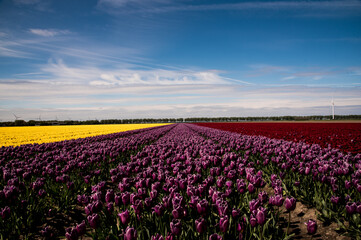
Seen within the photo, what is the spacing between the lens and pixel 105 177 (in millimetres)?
7492

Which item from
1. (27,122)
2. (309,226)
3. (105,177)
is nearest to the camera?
(309,226)

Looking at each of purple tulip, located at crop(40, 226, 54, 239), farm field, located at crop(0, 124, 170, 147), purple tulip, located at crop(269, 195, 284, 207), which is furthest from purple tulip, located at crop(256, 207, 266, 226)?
farm field, located at crop(0, 124, 170, 147)

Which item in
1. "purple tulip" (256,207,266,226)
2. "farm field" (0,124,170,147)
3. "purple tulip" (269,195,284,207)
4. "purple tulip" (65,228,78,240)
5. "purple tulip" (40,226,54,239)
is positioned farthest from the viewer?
"farm field" (0,124,170,147)

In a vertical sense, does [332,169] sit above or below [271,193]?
above

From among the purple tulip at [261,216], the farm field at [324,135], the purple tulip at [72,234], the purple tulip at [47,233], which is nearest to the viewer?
the purple tulip at [72,234]

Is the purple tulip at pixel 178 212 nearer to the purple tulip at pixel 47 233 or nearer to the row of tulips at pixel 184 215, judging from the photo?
the row of tulips at pixel 184 215

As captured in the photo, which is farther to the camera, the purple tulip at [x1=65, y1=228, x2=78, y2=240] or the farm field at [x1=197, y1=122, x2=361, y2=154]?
the farm field at [x1=197, y1=122, x2=361, y2=154]

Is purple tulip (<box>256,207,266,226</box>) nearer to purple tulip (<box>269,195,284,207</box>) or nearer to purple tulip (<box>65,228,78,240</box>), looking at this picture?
purple tulip (<box>269,195,284,207</box>)

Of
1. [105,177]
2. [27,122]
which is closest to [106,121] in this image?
[27,122]

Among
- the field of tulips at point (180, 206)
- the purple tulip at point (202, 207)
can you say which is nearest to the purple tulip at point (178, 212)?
the field of tulips at point (180, 206)

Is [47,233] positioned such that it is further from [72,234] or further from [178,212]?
[178,212]

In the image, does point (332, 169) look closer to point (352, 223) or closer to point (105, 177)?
point (352, 223)

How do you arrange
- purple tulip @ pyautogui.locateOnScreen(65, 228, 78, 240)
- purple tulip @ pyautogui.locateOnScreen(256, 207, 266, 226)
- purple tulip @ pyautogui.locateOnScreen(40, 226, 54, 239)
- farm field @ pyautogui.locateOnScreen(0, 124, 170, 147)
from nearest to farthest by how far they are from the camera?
purple tulip @ pyautogui.locateOnScreen(65, 228, 78, 240)
purple tulip @ pyautogui.locateOnScreen(256, 207, 266, 226)
purple tulip @ pyautogui.locateOnScreen(40, 226, 54, 239)
farm field @ pyautogui.locateOnScreen(0, 124, 170, 147)

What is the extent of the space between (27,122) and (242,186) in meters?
97.5
